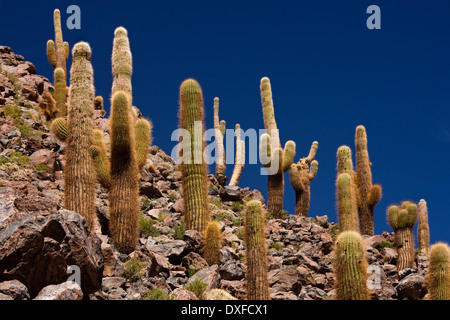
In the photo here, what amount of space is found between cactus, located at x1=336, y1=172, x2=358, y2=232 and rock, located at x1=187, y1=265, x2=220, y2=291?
18.1ft

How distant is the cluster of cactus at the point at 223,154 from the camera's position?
25500 millimetres

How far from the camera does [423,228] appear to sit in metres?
20.8

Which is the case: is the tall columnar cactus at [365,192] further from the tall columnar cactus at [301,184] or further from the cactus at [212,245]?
the cactus at [212,245]

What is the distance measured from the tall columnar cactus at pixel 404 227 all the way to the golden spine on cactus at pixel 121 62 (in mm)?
8785

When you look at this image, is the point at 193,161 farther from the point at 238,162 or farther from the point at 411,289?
the point at 238,162

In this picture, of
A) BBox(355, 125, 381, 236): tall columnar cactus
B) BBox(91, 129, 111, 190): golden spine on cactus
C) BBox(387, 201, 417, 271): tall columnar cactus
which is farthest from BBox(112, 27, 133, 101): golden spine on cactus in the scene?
BBox(387, 201, 417, 271): tall columnar cactus

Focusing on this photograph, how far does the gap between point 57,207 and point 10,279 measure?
1.68 metres

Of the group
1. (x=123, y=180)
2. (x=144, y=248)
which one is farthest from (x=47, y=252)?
(x=123, y=180)

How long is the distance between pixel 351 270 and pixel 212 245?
3.92 m

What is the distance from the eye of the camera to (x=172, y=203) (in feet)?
57.8

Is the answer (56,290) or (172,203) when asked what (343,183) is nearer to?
(172,203)

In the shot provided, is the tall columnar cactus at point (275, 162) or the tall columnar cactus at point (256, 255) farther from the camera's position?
the tall columnar cactus at point (275, 162)

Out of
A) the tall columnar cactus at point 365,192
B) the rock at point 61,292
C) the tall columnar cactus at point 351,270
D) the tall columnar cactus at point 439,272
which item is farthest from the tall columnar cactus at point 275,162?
the rock at point 61,292

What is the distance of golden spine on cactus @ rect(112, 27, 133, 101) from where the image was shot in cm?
1611
